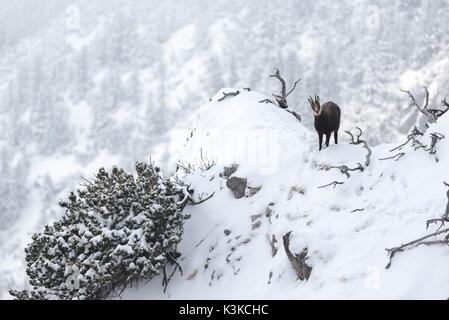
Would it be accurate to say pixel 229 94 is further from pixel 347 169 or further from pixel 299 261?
pixel 299 261

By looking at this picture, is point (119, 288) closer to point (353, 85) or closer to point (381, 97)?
point (381, 97)

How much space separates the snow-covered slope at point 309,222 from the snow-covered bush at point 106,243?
0.87 m

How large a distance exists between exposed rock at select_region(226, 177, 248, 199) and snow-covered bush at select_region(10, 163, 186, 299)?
1602 mm

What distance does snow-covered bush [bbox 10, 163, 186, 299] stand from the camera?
31.8 ft

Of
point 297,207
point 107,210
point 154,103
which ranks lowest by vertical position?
point 154,103

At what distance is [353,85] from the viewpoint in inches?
6860

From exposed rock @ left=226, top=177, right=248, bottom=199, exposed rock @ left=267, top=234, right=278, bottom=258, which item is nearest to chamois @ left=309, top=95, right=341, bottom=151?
exposed rock @ left=226, top=177, right=248, bottom=199

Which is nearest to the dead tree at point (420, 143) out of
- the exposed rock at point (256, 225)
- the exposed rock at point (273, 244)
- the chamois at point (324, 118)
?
the chamois at point (324, 118)

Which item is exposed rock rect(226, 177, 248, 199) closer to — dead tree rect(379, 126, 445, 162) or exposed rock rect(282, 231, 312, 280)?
exposed rock rect(282, 231, 312, 280)

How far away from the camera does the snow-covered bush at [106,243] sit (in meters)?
9.68


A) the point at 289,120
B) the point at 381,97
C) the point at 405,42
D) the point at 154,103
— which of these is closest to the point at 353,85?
the point at 381,97

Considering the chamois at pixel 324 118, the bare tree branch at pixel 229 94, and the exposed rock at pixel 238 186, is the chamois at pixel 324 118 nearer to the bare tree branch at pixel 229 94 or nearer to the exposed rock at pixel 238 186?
the exposed rock at pixel 238 186

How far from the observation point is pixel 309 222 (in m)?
9.34
